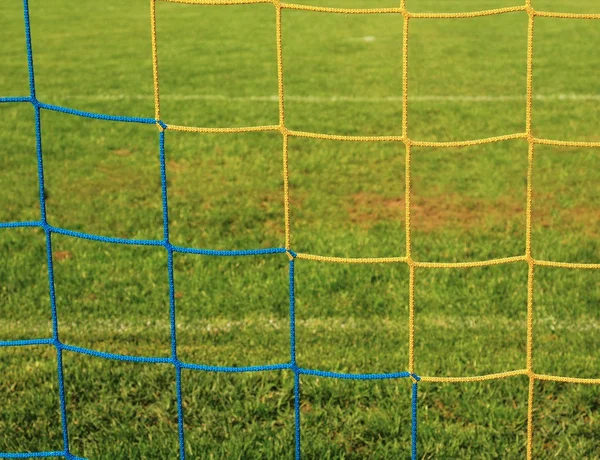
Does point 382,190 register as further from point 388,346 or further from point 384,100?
point 384,100

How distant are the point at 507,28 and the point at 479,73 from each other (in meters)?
3.06

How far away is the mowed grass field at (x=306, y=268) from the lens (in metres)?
3.46

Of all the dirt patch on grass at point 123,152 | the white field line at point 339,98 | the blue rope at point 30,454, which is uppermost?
the white field line at point 339,98

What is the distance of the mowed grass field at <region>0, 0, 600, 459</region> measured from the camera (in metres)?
3.46

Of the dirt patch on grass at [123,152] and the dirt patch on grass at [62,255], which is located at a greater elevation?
the dirt patch on grass at [123,152]

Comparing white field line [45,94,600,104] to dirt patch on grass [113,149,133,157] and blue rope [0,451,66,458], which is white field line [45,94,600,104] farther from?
blue rope [0,451,66,458]

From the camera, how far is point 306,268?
4.74 m

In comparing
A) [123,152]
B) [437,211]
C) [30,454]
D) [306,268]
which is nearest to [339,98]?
[123,152]

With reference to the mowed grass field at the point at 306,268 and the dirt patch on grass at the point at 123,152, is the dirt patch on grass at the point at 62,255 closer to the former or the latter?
the mowed grass field at the point at 306,268

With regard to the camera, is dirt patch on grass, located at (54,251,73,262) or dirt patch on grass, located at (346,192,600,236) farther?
dirt patch on grass, located at (346,192,600,236)

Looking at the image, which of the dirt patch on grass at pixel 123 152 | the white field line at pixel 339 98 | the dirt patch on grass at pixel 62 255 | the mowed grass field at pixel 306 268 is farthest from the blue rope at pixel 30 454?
the white field line at pixel 339 98

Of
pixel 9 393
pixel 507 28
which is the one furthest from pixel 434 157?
pixel 507 28

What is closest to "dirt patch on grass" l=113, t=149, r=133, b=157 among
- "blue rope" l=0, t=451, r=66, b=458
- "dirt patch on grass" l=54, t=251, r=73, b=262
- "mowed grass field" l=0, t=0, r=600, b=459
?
"mowed grass field" l=0, t=0, r=600, b=459

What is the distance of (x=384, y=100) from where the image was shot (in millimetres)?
8359
